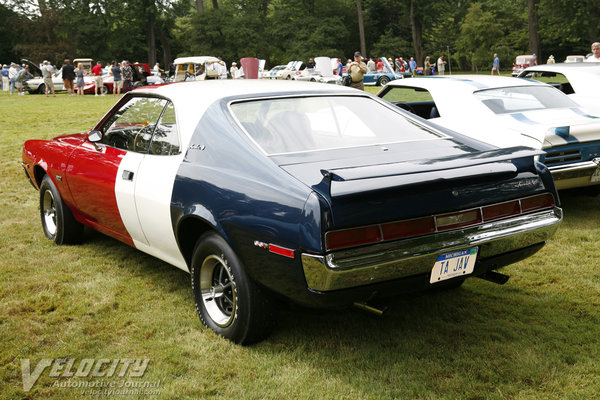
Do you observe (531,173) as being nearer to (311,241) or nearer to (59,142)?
(311,241)

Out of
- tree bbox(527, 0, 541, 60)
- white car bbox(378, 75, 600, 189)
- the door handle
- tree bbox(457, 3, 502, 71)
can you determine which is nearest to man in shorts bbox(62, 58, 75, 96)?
white car bbox(378, 75, 600, 189)

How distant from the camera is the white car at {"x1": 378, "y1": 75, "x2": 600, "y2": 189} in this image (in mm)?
5672

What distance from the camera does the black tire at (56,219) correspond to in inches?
206

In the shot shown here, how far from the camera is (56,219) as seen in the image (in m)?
5.39

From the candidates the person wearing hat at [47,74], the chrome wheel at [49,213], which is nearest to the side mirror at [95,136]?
the chrome wheel at [49,213]

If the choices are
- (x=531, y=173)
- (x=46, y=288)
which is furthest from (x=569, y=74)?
(x=46, y=288)

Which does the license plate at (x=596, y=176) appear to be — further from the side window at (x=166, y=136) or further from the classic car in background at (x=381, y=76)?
the classic car in background at (x=381, y=76)

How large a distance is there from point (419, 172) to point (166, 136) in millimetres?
1825

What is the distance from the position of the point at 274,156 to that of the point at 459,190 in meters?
1.00

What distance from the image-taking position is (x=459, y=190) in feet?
9.98

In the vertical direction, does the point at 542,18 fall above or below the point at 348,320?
above

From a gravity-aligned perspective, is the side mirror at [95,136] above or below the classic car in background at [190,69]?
below

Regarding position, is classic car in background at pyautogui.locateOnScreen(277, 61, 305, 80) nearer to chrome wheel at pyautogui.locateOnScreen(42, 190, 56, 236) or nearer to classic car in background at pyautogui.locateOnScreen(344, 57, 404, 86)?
classic car in background at pyautogui.locateOnScreen(344, 57, 404, 86)

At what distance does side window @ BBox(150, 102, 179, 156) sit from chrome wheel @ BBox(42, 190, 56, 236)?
1.99 m
